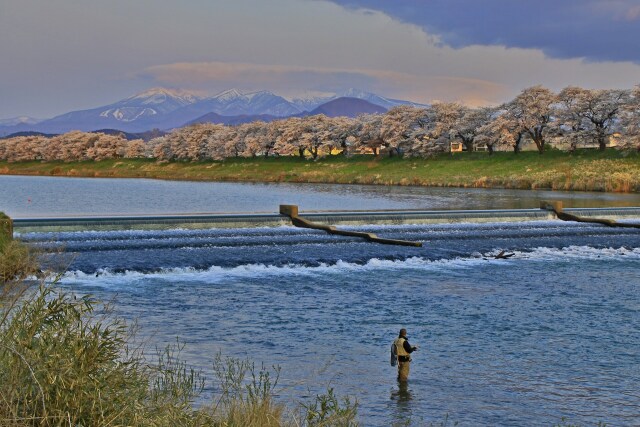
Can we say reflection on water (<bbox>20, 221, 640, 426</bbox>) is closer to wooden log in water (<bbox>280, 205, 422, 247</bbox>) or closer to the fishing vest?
the fishing vest

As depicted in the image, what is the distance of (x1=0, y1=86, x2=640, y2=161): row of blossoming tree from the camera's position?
91.8 meters

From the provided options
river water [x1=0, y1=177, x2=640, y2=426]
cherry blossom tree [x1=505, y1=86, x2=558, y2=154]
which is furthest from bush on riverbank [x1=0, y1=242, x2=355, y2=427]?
cherry blossom tree [x1=505, y1=86, x2=558, y2=154]

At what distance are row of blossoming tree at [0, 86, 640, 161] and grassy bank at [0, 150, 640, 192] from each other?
104 inches

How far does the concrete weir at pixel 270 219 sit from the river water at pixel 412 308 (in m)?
1.05

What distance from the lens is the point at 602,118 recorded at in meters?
92.2

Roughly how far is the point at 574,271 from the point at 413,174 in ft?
221

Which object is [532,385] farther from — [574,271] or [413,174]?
[413,174]

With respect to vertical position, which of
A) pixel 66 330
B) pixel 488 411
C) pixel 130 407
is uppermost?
pixel 66 330

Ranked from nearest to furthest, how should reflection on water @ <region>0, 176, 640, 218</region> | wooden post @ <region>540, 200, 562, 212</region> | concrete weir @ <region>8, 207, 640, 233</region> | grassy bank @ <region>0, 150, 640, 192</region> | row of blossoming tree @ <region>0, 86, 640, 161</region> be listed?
concrete weir @ <region>8, 207, 640, 233</region>
wooden post @ <region>540, 200, 562, 212</region>
reflection on water @ <region>0, 176, 640, 218</region>
grassy bank @ <region>0, 150, 640, 192</region>
row of blossoming tree @ <region>0, 86, 640, 161</region>

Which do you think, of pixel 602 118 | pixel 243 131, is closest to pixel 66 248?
pixel 602 118

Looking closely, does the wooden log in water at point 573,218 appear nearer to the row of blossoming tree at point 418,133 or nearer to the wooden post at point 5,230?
the wooden post at point 5,230

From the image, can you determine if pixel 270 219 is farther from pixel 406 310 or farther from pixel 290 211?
pixel 406 310

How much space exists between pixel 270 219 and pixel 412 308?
57.2 feet

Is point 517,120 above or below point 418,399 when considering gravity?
above
